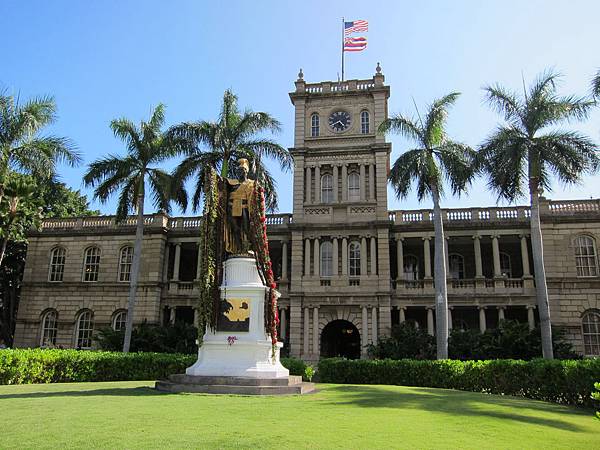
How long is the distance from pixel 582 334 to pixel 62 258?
101 ft

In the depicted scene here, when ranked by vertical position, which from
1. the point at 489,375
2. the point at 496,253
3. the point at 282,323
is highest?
the point at 496,253

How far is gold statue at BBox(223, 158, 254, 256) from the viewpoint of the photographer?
14.8 meters

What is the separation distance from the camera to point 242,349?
1329cm

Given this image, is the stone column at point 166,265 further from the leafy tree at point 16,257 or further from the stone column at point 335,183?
the stone column at point 335,183

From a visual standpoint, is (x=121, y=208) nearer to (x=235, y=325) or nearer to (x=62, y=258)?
(x=62, y=258)

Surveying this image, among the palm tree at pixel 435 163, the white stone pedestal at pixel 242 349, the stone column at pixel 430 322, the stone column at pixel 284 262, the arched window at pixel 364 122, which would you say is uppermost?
the arched window at pixel 364 122

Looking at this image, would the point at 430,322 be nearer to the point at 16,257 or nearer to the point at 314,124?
the point at 314,124

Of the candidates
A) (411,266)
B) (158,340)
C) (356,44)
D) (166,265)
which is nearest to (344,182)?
(411,266)

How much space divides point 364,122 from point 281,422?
25895mm

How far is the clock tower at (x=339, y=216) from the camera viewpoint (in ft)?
96.4

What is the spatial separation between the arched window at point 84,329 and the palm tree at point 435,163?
21.2 meters

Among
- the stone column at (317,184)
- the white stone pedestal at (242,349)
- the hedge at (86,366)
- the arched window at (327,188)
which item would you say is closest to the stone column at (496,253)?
the arched window at (327,188)

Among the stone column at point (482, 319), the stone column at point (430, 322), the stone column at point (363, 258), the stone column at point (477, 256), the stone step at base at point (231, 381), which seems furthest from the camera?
the stone column at point (363, 258)

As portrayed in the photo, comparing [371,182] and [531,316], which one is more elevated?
[371,182]
